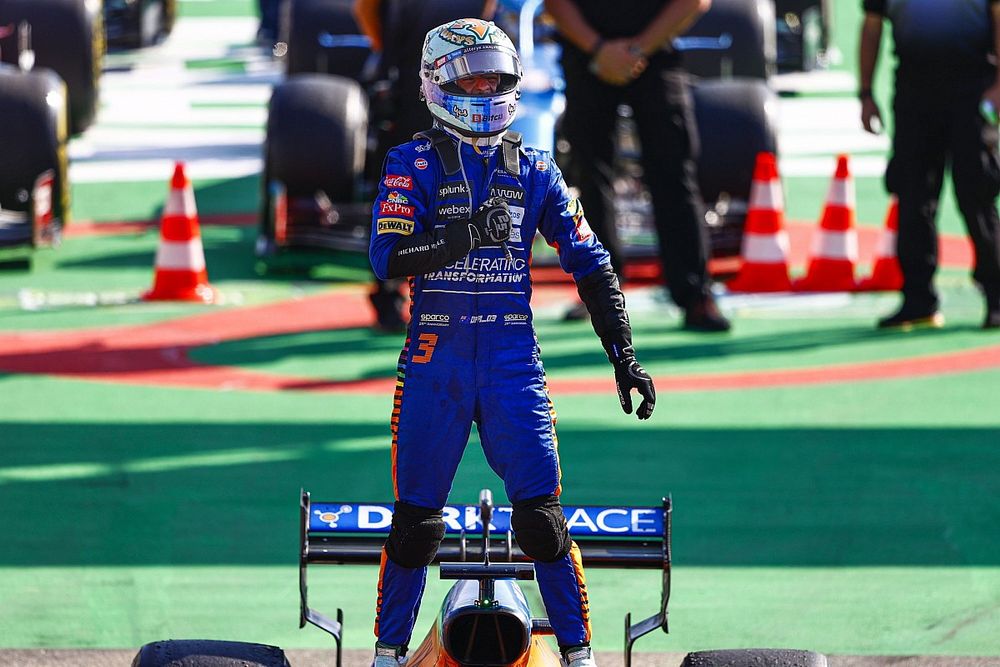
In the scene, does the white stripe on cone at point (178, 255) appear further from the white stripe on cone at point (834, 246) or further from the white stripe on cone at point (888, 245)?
the white stripe on cone at point (888, 245)

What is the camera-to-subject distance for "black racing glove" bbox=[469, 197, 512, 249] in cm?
445

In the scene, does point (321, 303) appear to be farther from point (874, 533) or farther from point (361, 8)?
point (874, 533)

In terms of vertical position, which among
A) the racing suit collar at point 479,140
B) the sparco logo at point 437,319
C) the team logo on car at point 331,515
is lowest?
the team logo on car at point 331,515

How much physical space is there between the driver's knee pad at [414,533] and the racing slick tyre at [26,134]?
7065mm

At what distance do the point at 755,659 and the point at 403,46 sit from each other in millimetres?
5036

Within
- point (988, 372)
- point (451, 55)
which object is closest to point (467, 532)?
point (451, 55)

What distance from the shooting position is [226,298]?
421 inches

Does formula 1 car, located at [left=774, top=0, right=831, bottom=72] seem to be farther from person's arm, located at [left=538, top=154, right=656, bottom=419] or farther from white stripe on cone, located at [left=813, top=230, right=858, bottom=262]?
person's arm, located at [left=538, top=154, right=656, bottom=419]

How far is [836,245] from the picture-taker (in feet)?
35.4

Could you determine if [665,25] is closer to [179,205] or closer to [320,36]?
[179,205]

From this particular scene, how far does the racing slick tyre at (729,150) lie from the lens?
11172 mm

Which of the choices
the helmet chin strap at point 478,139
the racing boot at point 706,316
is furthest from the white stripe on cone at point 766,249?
the helmet chin strap at point 478,139

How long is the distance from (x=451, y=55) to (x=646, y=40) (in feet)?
16.2

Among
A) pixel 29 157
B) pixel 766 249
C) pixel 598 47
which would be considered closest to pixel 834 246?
pixel 766 249
